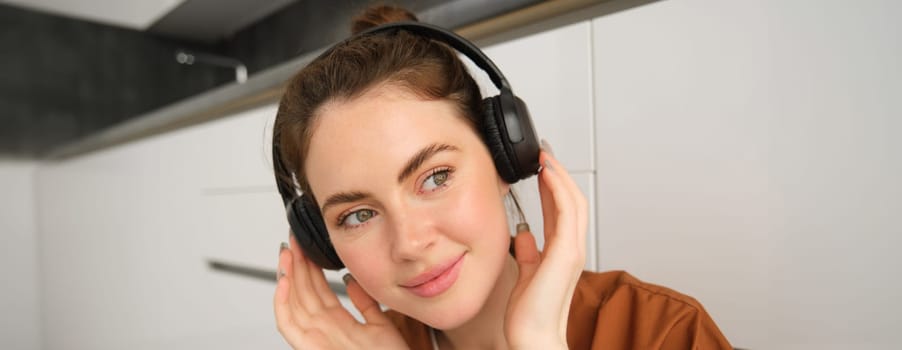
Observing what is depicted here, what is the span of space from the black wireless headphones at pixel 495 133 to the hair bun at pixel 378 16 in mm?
86

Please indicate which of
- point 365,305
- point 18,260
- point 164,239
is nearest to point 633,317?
point 365,305

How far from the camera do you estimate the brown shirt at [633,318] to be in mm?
544

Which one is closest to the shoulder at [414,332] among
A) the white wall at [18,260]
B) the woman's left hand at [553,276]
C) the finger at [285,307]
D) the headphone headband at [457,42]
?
the finger at [285,307]

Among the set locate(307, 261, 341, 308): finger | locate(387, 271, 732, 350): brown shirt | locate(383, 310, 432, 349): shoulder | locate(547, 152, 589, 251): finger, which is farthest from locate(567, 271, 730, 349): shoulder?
locate(307, 261, 341, 308): finger

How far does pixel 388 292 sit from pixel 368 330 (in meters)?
0.17

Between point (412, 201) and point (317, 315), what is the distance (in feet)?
0.94

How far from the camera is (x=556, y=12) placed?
0.73 m

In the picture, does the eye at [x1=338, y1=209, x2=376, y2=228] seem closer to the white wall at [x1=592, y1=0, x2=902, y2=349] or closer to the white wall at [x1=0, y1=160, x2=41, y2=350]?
the white wall at [x1=592, y1=0, x2=902, y2=349]

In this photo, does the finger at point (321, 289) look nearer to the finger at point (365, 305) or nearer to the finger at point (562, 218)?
the finger at point (365, 305)

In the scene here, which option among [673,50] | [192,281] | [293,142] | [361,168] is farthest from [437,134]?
[192,281]

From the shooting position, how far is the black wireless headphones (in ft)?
1.80

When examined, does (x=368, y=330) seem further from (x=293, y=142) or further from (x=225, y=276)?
(x=225, y=276)

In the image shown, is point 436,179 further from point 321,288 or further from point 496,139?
point 321,288

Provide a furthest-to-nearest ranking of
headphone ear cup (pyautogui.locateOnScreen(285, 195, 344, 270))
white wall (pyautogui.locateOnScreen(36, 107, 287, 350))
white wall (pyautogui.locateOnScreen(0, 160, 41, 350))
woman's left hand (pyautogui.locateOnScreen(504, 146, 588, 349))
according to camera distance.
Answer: white wall (pyautogui.locateOnScreen(0, 160, 41, 350))
white wall (pyautogui.locateOnScreen(36, 107, 287, 350))
headphone ear cup (pyautogui.locateOnScreen(285, 195, 344, 270))
woman's left hand (pyautogui.locateOnScreen(504, 146, 588, 349))
